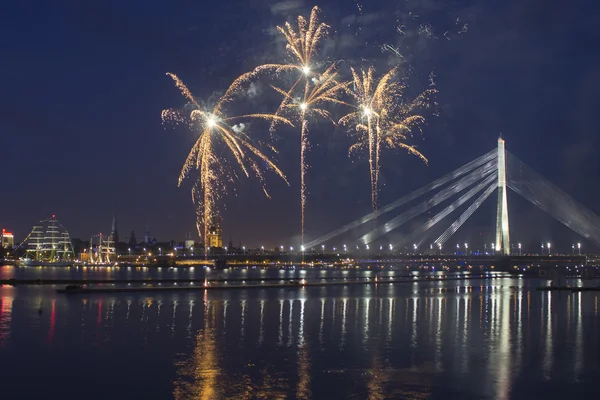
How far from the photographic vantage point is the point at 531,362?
1568 centimetres

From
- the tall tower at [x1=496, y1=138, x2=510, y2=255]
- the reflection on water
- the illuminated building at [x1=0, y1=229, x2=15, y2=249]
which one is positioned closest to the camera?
the reflection on water

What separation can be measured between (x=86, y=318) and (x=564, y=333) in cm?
1619

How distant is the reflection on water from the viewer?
41.4 feet

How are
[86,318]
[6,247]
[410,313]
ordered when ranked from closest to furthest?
1. [86,318]
2. [410,313]
3. [6,247]

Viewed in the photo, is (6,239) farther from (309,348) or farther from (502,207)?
(309,348)

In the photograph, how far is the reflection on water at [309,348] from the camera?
12.6 metres

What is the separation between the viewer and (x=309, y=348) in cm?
1727

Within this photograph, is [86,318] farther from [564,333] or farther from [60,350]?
[564,333]

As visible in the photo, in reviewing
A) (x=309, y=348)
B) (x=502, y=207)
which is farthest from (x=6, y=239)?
(x=309, y=348)

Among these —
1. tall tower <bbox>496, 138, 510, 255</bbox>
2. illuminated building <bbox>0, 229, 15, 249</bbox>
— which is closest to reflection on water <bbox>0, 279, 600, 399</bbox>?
tall tower <bbox>496, 138, 510, 255</bbox>

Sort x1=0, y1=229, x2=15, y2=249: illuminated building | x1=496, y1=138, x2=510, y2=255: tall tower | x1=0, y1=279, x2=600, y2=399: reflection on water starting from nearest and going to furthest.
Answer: x1=0, y1=279, x2=600, y2=399: reflection on water, x1=496, y1=138, x2=510, y2=255: tall tower, x1=0, y1=229, x2=15, y2=249: illuminated building

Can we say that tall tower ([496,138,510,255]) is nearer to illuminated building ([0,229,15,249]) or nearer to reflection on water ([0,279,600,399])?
reflection on water ([0,279,600,399])

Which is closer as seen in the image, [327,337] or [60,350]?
[60,350]

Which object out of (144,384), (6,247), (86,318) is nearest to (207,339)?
(144,384)
